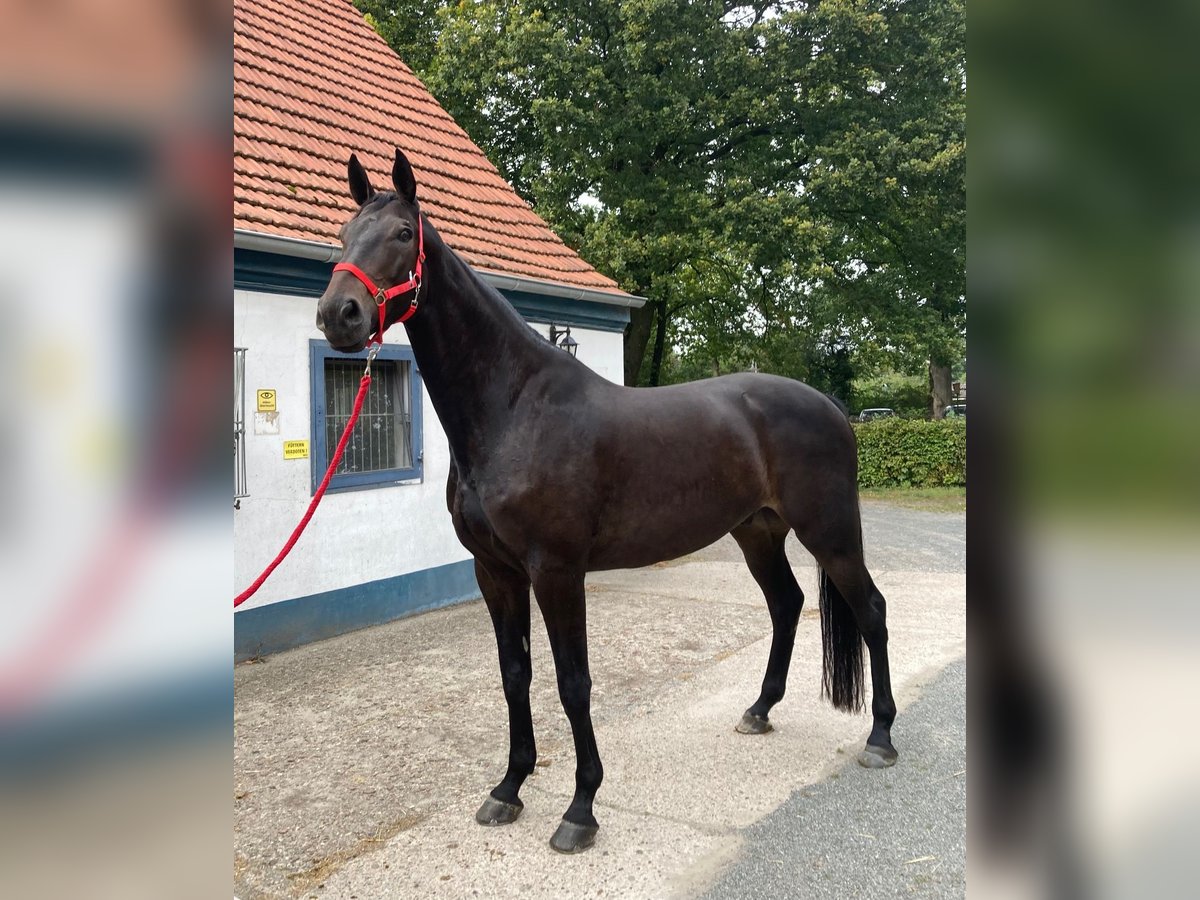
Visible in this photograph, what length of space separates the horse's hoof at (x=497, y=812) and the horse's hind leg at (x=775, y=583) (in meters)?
1.32

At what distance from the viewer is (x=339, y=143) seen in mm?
6875

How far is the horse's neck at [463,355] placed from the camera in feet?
9.64

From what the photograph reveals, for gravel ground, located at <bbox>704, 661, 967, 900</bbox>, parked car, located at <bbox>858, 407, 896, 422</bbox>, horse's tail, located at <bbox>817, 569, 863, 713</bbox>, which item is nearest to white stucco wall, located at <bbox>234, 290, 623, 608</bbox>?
horse's tail, located at <bbox>817, 569, 863, 713</bbox>

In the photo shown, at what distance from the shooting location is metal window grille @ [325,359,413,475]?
5.88 m

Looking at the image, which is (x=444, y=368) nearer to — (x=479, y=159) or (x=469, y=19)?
(x=479, y=159)

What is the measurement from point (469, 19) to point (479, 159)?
6667 mm

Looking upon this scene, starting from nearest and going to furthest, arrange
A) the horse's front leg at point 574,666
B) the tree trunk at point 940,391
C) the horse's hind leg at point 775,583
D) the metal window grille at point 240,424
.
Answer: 1. the horse's front leg at point 574,666
2. the horse's hind leg at point 775,583
3. the metal window grille at point 240,424
4. the tree trunk at point 940,391

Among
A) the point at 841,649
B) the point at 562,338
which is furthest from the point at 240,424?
the point at 841,649

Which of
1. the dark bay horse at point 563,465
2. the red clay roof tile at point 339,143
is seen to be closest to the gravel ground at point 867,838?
the dark bay horse at point 563,465

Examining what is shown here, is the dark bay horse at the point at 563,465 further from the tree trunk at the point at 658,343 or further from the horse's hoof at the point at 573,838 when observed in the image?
the tree trunk at the point at 658,343

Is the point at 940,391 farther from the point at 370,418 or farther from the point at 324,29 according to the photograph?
the point at 370,418

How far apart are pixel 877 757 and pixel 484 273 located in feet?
15.4

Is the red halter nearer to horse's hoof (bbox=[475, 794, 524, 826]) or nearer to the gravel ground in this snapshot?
horse's hoof (bbox=[475, 794, 524, 826])
